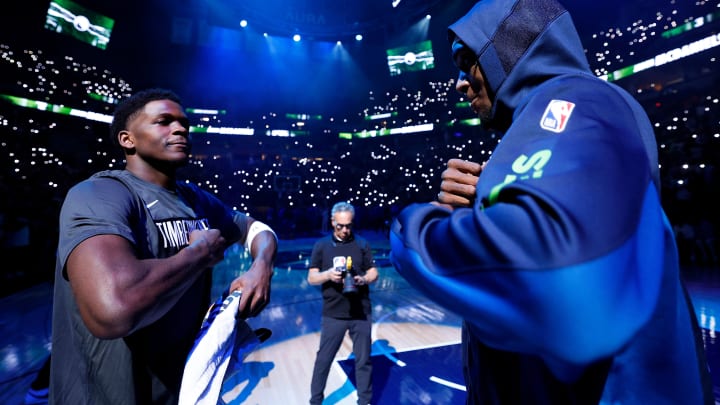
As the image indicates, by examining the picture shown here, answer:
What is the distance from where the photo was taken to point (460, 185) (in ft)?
3.31

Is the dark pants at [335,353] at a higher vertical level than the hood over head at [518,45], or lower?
lower

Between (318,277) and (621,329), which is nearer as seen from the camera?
(621,329)

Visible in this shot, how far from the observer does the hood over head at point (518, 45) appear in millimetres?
962

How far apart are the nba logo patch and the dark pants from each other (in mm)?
3617

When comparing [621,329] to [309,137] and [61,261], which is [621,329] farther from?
[309,137]

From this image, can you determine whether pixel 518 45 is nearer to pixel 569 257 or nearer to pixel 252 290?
pixel 569 257

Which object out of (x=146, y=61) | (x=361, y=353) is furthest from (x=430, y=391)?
(x=146, y=61)

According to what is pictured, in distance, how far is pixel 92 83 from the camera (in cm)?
2377

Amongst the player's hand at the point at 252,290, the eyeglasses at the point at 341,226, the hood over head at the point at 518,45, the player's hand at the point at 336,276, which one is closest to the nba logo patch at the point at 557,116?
the hood over head at the point at 518,45

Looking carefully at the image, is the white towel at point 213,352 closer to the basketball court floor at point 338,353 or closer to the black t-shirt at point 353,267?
the black t-shirt at point 353,267

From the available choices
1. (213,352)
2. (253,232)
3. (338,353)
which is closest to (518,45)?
(213,352)

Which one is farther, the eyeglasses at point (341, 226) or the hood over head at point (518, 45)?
the eyeglasses at point (341, 226)

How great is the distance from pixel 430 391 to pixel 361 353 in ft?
3.41

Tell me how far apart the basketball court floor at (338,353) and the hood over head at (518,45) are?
3.86 m
